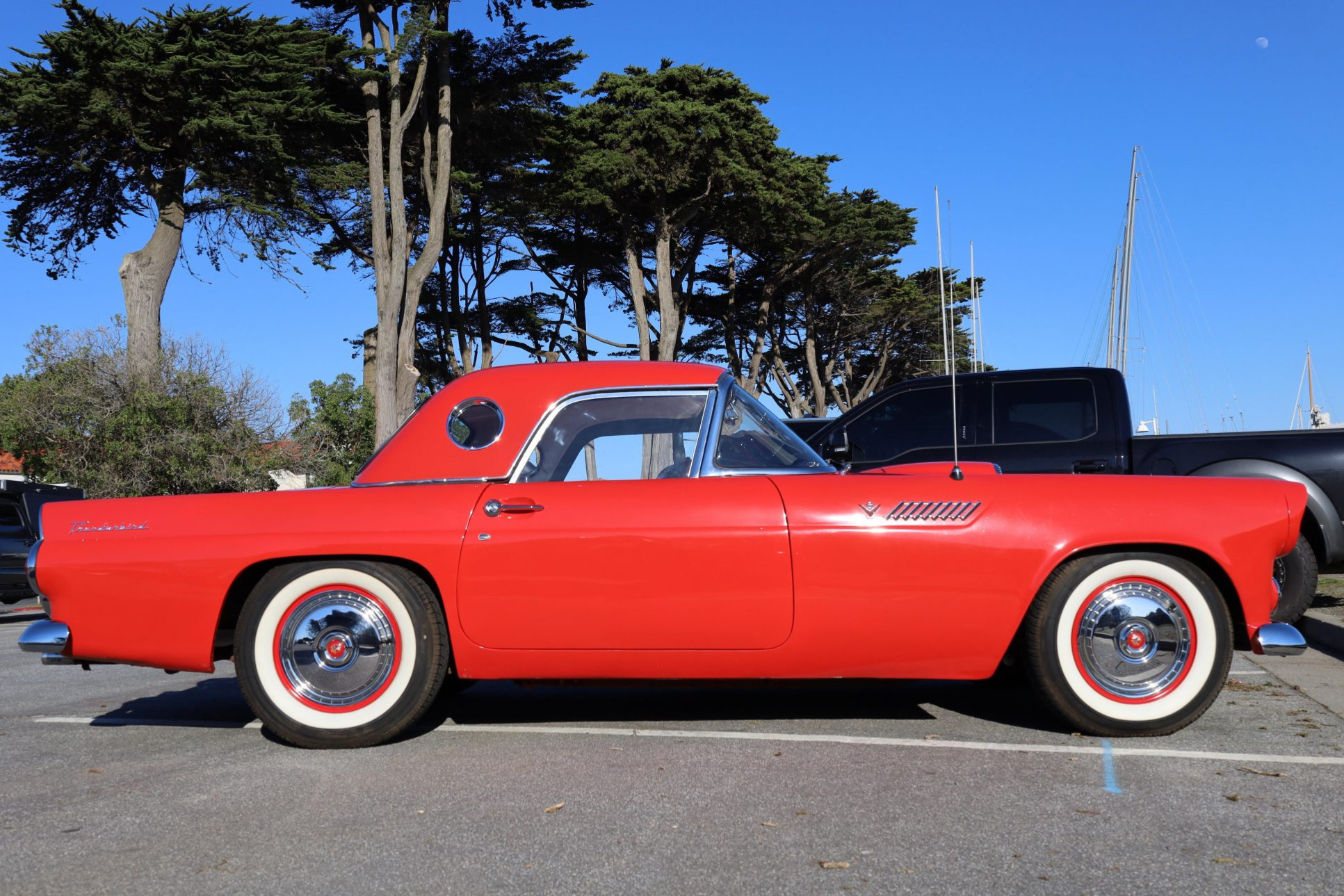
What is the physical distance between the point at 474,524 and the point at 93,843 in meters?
1.67

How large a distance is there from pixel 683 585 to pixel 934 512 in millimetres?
976

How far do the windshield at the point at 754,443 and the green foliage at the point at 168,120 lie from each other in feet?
69.0

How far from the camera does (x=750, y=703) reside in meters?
5.24

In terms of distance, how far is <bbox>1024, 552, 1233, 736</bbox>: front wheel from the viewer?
432 centimetres

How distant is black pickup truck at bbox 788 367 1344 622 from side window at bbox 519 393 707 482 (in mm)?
3058

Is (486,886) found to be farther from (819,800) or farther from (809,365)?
(809,365)

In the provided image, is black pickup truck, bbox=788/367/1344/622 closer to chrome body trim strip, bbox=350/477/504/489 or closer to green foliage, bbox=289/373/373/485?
chrome body trim strip, bbox=350/477/504/489

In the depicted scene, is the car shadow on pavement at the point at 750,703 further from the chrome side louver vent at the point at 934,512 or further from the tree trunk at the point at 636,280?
the tree trunk at the point at 636,280

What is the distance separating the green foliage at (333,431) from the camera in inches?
1110

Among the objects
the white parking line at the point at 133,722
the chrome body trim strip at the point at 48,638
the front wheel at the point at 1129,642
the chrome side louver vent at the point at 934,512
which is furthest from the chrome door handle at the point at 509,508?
the front wheel at the point at 1129,642

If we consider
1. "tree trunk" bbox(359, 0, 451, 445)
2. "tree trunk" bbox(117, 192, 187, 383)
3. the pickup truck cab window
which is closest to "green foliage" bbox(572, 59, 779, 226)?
"tree trunk" bbox(359, 0, 451, 445)

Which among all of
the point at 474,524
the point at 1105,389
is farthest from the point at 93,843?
the point at 1105,389

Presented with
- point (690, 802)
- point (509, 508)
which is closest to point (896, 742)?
point (690, 802)

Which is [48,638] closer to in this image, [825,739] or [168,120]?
[825,739]
